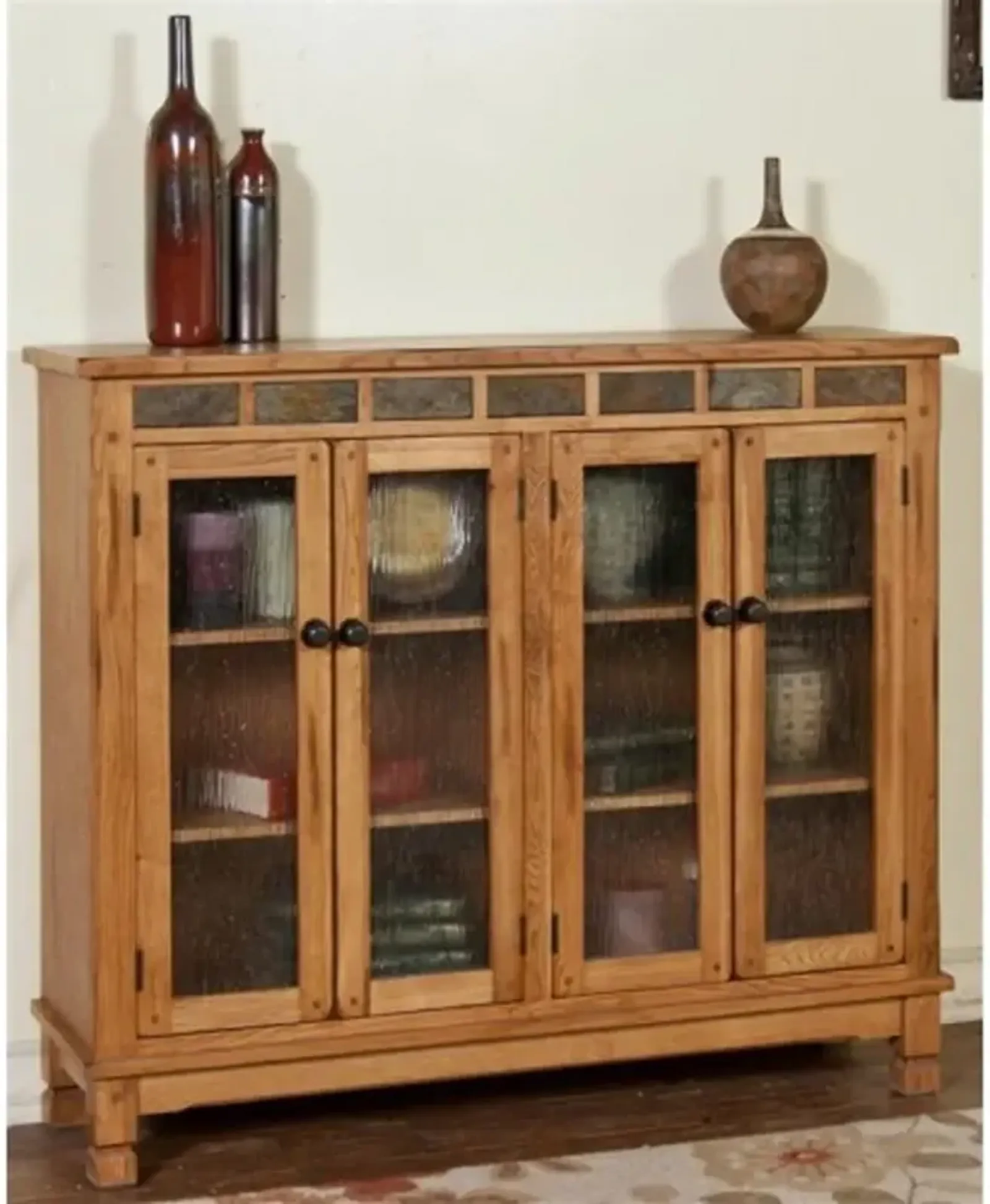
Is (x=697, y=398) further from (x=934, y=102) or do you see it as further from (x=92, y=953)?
(x=92, y=953)

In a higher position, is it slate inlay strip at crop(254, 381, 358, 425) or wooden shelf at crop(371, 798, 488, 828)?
slate inlay strip at crop(254, 381, 358, 425)

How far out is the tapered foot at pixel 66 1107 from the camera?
311 cm

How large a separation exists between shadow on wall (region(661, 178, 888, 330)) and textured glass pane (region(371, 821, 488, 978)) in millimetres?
969

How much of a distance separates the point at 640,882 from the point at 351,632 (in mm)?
594

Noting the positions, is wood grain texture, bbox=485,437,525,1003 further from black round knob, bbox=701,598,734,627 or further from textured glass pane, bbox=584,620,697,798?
black round knob, bbox=701,598,734,627

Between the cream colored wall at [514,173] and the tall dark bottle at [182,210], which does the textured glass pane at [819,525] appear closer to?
the cream colored wall at [514,173]

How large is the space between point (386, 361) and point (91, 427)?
41 cm

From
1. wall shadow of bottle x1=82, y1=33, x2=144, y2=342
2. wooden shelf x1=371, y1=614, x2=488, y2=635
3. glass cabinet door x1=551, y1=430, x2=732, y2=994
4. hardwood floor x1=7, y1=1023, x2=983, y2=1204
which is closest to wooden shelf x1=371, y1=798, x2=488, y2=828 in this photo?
glass cabinet door x1=551, y1=430, x2=732, y2=994

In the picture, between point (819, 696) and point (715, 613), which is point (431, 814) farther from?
point (819, 696)

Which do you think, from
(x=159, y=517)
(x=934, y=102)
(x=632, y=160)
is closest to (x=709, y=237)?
(x=632, y=160)

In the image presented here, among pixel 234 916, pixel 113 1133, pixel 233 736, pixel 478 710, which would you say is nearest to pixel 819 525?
pixel 478 710

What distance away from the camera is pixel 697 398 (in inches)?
119

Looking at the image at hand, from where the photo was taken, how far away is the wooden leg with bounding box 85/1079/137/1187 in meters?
2.83

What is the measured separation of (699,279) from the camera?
11.3 ft
